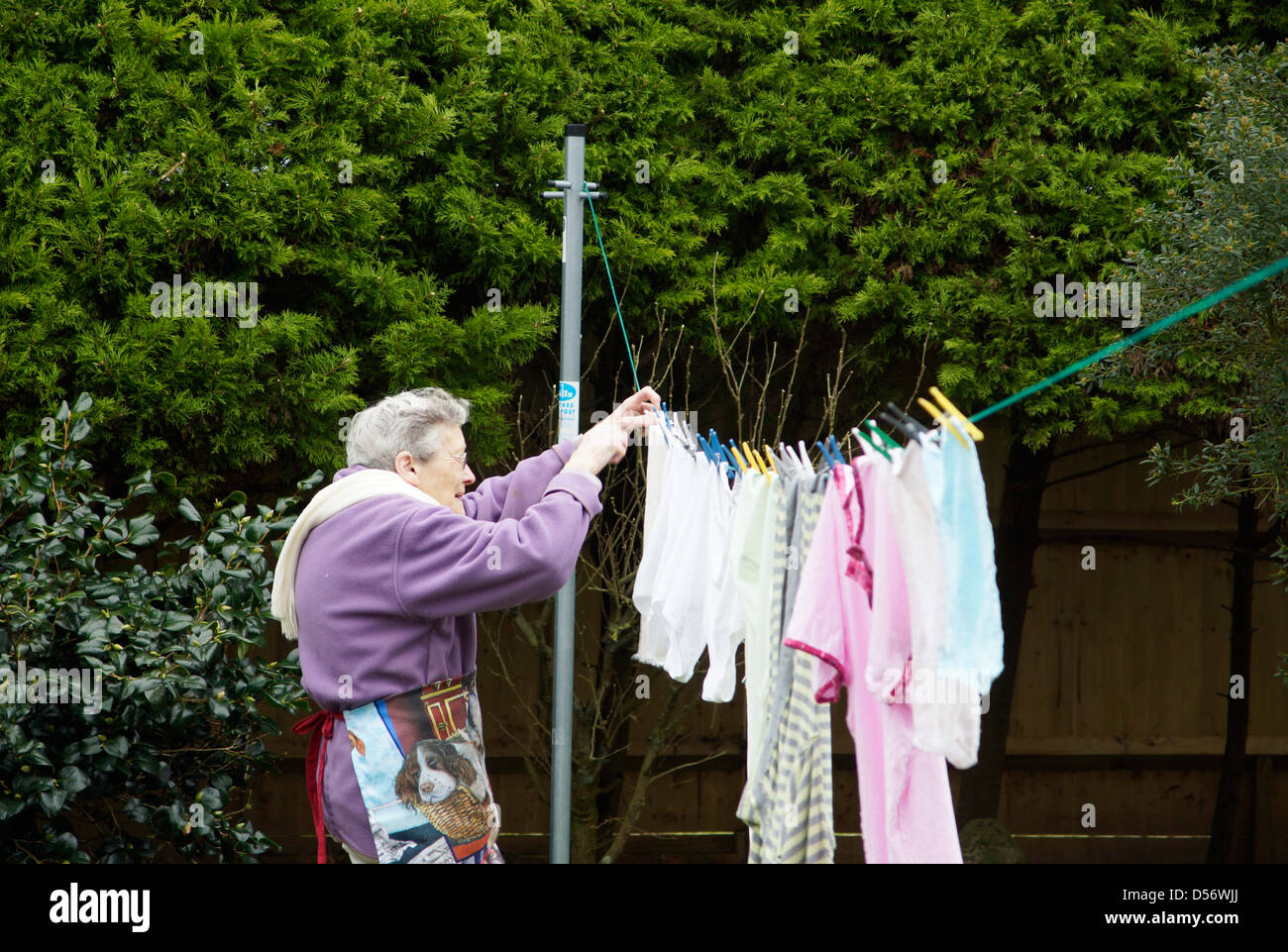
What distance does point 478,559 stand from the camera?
8.13 ft

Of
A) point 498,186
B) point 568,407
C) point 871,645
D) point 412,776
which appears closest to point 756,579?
point 871,645

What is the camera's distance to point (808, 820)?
7.66 feet

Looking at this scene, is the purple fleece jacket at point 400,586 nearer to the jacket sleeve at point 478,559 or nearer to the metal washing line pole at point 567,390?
the jacket sleeve at point 478,559

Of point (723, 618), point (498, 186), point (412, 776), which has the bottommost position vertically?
point (412, 776)

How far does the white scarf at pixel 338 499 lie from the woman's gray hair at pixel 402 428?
5cm

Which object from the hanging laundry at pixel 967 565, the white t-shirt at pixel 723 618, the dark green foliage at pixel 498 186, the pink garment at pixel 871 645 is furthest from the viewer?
the dark green foliage at pixel 498 186

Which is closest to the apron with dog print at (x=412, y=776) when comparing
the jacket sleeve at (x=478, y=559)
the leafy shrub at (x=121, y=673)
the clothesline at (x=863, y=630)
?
the jacket sleeve at (x=478, y=559)

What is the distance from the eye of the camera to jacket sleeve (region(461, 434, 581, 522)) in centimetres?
309

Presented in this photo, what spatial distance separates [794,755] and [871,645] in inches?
12.4

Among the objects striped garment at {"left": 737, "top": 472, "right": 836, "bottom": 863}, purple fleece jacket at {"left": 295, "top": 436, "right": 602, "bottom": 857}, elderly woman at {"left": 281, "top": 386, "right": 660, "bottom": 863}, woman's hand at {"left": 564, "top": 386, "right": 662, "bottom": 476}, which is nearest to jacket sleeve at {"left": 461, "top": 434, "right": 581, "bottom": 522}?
woman's hand at {"left": 564, "top": 386, "right": 662, "bottom": 476}

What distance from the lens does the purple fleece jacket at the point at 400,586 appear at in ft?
8.21

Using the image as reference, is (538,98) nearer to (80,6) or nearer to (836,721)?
(80,6)

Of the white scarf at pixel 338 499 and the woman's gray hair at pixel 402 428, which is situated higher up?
the woman's gray hair at pixel 402 428

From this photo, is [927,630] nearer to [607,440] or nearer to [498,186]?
[607,440]
